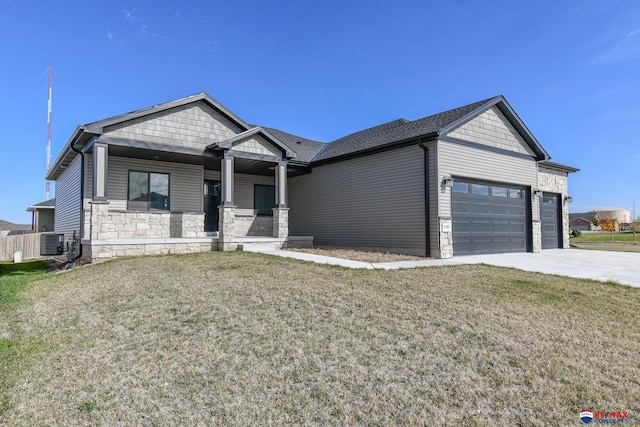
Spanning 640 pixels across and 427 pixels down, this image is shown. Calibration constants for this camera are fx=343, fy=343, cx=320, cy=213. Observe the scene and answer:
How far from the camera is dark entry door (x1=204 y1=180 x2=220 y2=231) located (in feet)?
50.0

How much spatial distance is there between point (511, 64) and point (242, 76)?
38.8 feet

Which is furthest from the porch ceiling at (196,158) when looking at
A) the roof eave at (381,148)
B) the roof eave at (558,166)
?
the roof eave at (558,166)

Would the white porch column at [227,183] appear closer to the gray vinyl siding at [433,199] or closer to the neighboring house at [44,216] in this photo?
the gray vinyl siding at [433,199]

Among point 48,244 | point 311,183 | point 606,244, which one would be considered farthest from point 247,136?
point 606,244

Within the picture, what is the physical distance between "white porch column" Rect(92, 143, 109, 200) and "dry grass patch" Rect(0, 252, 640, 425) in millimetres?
4723

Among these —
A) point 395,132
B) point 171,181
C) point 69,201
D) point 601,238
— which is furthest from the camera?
point 601,238

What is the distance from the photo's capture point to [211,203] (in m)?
15.4

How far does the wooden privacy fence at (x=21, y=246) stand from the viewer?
16.6 m

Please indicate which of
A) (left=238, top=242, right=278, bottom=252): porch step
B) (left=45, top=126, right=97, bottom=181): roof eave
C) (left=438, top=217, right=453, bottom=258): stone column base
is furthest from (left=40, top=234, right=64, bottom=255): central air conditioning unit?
(left=438, top=217, right=453, bottom=258): stone column base

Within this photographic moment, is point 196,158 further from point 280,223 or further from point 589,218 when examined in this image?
point 589,218

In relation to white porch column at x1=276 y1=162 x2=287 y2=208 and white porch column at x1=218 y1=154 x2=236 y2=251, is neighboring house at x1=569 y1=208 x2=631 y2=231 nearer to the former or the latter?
white porch column at x1=276 y1=162 x2=287 y2=208

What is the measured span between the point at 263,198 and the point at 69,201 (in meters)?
8.32

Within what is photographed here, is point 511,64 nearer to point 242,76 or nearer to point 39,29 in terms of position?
point 242,76

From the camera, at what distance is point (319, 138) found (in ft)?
70.4
